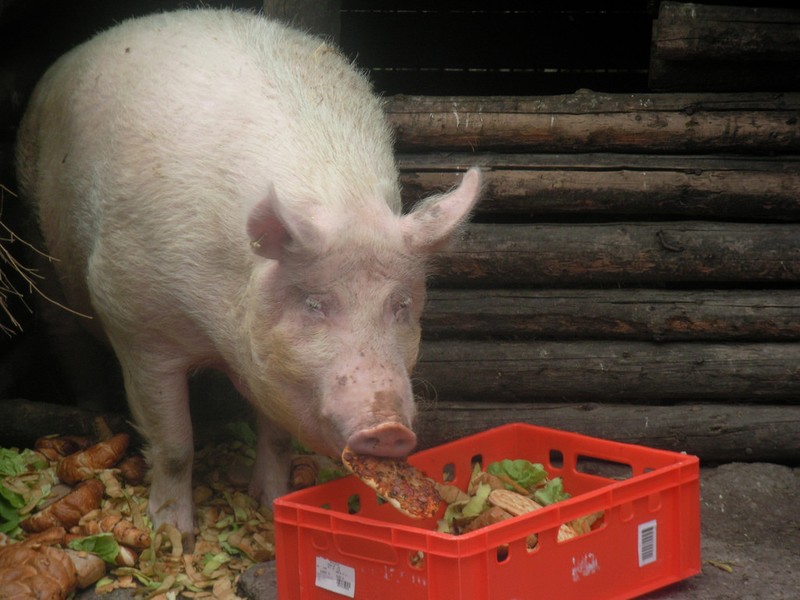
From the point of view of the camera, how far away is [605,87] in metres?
6.31

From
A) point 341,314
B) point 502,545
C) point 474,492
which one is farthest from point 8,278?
point 502,545

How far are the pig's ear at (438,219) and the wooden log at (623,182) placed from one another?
1.10 meters

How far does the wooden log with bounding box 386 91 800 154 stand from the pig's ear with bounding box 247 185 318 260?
153 centimetres

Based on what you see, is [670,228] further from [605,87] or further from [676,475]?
[605,87]

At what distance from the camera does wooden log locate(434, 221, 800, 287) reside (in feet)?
14.9

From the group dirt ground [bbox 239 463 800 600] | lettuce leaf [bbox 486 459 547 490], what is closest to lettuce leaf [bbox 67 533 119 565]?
dirt ground [bbox 239 463 800 600]

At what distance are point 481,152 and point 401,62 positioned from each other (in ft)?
5.85

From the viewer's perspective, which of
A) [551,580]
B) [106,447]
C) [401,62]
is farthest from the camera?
[401,62]

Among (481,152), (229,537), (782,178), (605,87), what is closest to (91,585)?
(229,537)

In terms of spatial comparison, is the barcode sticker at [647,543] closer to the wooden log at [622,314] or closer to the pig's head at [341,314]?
the pig's head at [341,314]

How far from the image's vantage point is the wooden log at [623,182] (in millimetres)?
4547

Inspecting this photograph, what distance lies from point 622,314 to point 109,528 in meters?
2.22

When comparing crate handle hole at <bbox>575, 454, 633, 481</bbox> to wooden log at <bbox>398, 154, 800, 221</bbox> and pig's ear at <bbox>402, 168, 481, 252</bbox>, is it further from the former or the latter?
pig's ear at <bbox>402, 168, 481, 252</bbox>

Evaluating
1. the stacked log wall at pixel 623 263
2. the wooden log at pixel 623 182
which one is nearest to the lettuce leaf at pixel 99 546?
the stacked log wall at pixel 623 263
